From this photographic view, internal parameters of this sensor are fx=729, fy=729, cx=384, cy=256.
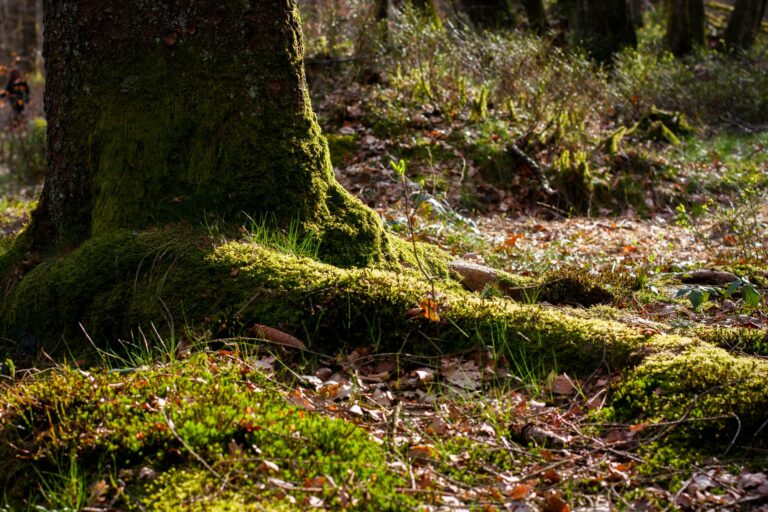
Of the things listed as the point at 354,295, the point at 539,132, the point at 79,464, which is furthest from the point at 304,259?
the point at 539,132

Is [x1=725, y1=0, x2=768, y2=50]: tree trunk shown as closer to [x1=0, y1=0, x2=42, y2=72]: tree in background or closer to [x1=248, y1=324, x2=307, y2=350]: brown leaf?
[x1=0, y1=0, x2=42, y2=72]: tree in background

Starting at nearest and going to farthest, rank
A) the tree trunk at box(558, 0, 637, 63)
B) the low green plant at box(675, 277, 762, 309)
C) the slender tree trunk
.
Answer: the low green plant at box(675, 277, 762, 309), the tree trunk at box(558, 0, 637, 63), the slender tree trunk

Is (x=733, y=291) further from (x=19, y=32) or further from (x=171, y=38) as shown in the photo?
(x=19, y=32)

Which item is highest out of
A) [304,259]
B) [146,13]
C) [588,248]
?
[146,13]

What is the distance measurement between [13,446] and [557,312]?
8.56 feet

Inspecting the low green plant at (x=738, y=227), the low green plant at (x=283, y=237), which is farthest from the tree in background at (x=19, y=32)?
the low green plant at (x=738, y=227)

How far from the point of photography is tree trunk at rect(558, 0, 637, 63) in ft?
53.8

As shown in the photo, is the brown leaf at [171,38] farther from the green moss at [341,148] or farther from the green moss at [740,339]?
the green moss at [341,148]

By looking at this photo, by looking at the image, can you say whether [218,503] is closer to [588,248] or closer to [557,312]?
[557,312]

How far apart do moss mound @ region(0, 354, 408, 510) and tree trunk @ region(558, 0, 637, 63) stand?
1522 cm

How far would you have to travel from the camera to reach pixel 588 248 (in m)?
6.72

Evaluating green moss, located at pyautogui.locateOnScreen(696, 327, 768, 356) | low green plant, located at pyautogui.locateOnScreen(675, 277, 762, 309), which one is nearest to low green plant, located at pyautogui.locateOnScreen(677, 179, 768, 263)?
low green plant, located at pyautogui.locateOnScreen(675, 277, 762, 309)

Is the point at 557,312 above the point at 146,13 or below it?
below

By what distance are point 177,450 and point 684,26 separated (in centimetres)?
1918
